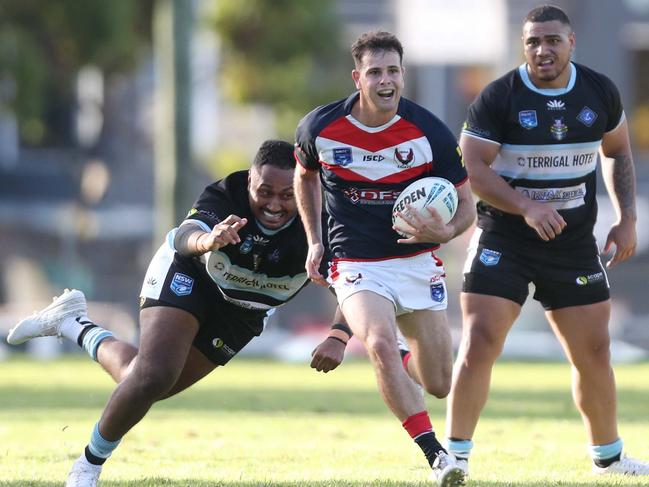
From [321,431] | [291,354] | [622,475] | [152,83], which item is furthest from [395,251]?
[152,83]

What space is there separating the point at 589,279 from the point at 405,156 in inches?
57.8

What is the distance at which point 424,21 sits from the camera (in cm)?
2742

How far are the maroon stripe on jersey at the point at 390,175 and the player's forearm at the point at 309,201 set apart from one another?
0.12 m

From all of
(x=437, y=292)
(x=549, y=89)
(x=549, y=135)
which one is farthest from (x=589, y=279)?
(x=549, y=89)

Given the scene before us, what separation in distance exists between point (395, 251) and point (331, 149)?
25.8 inches

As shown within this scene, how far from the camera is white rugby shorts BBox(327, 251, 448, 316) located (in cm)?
796

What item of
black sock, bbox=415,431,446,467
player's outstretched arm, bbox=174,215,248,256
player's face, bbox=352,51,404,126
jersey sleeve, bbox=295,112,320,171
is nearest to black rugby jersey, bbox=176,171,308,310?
player's outstretched arm, bbox=174,215,248,256

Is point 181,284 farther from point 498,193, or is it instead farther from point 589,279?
point 589,279

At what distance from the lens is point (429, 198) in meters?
7.69

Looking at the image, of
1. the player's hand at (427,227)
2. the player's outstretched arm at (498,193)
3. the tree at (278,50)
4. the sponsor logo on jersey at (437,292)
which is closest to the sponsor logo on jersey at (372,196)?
the player's hand at (427,227)

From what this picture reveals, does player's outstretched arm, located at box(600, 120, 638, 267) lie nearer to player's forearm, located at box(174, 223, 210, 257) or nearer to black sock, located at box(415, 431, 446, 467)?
black sock, located at box(415, 431, 446, 467)

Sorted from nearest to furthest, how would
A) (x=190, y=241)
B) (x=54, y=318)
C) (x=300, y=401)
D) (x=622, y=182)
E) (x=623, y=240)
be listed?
1. (x=190, y=241)
2. (x=623, y=240)
3. (x=622, y=182)
4. (x=54, y=318)
5. (x=300, y=401)

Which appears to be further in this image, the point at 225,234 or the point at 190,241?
the point at 190,241

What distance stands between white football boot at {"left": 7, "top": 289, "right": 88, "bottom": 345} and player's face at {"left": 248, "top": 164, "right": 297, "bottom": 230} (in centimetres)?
191
